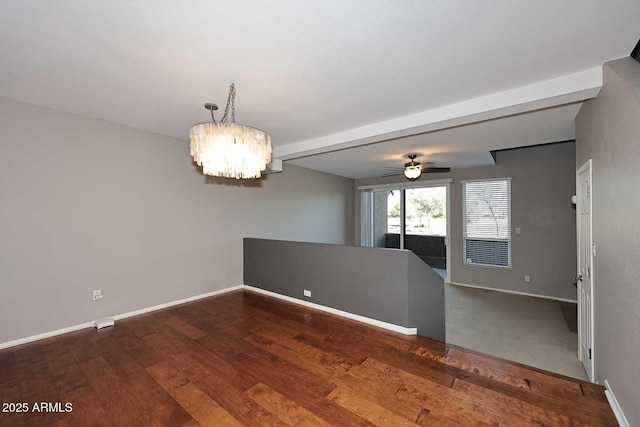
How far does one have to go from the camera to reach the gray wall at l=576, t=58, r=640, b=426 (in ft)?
5.19


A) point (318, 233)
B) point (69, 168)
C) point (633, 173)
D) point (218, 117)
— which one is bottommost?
point (318, 233)

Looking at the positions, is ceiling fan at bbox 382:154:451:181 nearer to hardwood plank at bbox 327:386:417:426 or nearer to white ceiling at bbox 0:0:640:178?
white ceiling at bbox 0:0:640:178

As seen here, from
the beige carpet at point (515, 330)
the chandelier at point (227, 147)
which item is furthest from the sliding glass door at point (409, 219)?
the chandelier at point (227, 147)

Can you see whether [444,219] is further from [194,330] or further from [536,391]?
[194,330]

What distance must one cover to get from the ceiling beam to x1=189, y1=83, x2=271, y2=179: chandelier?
180 centimetres

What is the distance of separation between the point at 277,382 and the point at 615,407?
2365 mm

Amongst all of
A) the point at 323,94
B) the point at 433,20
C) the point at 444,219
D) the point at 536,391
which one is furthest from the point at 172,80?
the point at 444,219

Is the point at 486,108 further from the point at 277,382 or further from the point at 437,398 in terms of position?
the point at 277,382

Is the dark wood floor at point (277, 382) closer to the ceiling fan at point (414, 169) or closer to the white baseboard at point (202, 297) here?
the white baseboard at point (202, 297)

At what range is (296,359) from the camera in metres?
2.44

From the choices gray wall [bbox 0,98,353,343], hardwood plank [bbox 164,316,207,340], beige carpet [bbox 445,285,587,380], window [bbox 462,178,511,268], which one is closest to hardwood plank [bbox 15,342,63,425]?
gray wall [bbox 0,98,353,343]

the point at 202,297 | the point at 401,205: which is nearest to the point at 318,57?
the point at 202,297

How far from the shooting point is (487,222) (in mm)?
5832

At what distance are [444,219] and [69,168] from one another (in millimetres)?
6949
